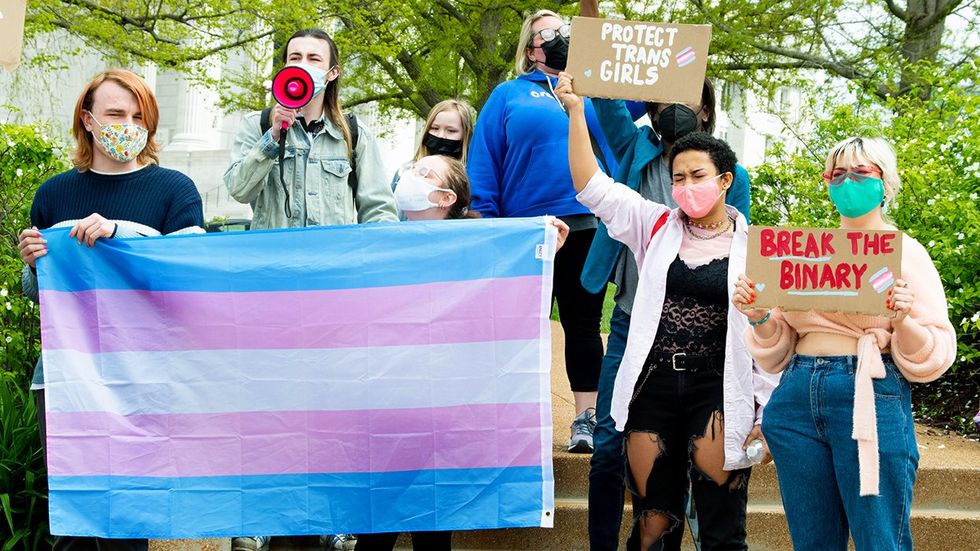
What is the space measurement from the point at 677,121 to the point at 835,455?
1444mm

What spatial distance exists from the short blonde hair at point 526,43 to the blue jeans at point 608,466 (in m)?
1.45

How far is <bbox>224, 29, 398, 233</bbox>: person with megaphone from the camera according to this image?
13.9ft

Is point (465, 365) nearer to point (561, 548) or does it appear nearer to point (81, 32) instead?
point (561, 548)

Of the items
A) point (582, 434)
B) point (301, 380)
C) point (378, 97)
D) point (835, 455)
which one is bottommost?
point (582, 434)

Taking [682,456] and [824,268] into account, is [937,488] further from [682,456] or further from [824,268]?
[824,268]

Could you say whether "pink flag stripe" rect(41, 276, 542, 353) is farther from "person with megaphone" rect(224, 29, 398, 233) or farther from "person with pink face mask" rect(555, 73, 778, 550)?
"person with megaphone" rect(224, 29, 398, 233)

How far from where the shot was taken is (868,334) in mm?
3336

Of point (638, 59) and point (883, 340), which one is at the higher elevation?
point (638, 59)

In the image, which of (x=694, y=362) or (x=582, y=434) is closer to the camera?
(x=694, y=362)

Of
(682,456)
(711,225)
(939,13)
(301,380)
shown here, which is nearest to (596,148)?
(711,225)

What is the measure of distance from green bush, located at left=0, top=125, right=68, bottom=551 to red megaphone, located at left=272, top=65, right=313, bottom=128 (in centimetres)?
184

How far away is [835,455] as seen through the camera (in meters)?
3.36

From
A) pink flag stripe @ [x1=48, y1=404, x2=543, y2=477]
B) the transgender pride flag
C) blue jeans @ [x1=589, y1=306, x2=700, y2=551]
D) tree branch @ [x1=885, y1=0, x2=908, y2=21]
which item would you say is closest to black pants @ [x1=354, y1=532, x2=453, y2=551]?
the transgender pride flag

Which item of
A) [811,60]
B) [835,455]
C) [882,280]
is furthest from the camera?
[811,60]
